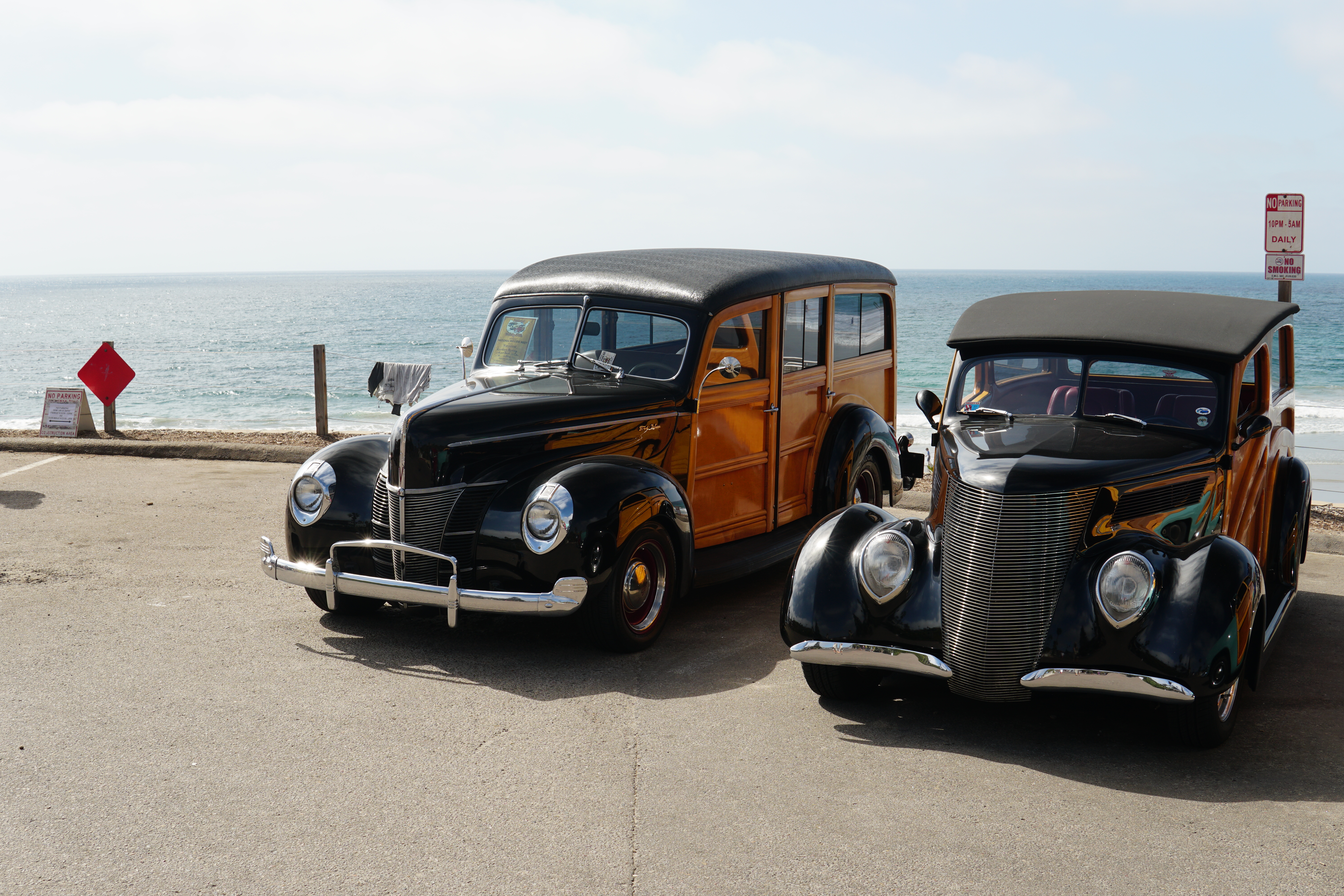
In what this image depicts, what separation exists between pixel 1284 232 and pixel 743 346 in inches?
196

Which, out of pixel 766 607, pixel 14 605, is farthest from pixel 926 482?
pixel 14 605

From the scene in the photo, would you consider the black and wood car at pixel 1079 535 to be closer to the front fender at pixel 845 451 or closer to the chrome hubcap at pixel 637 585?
the chrome hubcap at pixel 637 585

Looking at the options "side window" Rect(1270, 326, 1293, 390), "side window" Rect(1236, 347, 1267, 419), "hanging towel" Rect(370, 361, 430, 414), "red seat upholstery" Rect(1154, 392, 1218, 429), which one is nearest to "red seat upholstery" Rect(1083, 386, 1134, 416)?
"red seat upholstery" Rect(1154, 392, 1218, 429)

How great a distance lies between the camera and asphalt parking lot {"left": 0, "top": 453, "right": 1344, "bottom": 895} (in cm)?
349

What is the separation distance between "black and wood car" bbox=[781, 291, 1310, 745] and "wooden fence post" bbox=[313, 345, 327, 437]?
9.39 m

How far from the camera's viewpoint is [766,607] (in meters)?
6.77

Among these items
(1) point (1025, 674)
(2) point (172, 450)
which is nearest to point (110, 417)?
(2) point (172, 450)

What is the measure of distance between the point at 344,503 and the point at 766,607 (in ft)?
8.64

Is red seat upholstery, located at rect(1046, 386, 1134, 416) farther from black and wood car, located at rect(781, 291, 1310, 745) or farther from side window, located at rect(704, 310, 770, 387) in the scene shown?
side window, located at rect(704, 310, 770, 387)

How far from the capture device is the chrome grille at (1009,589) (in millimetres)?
4398

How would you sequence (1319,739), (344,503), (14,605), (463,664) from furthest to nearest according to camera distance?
(14,605) → (344,503) → (463,664) → (1319,739)

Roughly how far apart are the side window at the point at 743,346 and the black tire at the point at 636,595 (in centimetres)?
118

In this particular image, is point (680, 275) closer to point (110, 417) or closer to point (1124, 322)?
point (1124, 322)

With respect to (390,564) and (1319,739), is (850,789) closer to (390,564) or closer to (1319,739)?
(1319,739)
